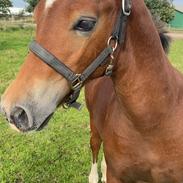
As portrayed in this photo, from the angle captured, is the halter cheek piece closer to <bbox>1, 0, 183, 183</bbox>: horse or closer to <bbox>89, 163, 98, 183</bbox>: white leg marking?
<bbox>1, 0, 183, 183</bbox>: horse

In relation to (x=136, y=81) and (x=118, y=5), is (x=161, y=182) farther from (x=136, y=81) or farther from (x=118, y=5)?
(x=118, y=5)

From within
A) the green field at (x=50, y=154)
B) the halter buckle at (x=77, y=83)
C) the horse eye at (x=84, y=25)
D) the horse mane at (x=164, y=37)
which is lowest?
the green field at (x=50, y=154)

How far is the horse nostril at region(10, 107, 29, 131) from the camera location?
2.29m

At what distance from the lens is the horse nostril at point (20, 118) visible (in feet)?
7.50

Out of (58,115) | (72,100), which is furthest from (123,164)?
(58,115)

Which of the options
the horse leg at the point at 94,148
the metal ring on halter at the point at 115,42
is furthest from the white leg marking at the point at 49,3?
the horse leg at the point at 94,148

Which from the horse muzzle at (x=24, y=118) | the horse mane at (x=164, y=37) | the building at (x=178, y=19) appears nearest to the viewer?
the horse muzzle at (x=24, y=118)

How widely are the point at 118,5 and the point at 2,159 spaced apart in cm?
338

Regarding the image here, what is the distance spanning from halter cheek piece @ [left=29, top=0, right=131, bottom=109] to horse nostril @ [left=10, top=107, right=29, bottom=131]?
1.02 feet

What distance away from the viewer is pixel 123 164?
327cm

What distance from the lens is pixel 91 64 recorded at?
248 cm

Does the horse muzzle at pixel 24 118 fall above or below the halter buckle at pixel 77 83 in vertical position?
below

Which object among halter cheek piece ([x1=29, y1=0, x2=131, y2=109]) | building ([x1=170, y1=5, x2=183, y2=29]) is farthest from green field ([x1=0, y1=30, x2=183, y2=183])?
building ([x1=170, y1=5, x2=183, y2=29])

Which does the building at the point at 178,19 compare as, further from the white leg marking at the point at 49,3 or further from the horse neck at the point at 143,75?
the white leg marking at the point at 49,3
